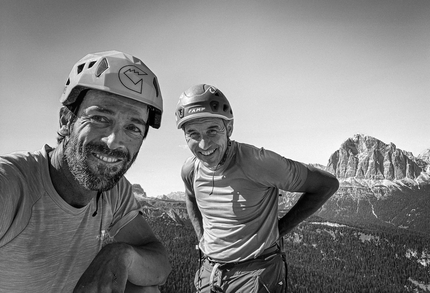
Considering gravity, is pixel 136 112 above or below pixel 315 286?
above

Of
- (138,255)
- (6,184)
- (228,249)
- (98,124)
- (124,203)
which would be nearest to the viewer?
(6,184)

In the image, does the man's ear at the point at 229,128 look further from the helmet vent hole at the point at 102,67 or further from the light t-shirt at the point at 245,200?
the helmet vent hole at the point at 102,67

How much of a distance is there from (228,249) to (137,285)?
8.35 feet

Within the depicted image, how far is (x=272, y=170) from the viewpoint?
4.46m

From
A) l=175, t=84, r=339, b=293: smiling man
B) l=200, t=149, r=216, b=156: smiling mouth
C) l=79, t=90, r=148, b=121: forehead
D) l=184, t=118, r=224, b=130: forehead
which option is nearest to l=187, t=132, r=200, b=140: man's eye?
l=175, t=84, r=339, b=293: smiling man

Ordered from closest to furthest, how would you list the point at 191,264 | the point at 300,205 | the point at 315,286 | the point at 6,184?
1. the point at 6,184
2. the point at 300,205
3. the point at 191,264
4. the point at 315,286

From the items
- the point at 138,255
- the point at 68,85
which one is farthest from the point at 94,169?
the point at 68,85

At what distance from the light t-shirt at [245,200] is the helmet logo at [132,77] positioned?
2574 millimetres

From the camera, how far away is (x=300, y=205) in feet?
17.5

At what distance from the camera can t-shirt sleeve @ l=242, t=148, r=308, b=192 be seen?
447cm

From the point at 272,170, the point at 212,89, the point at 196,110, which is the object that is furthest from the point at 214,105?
the point at 272,170

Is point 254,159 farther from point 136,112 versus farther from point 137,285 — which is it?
point 137,285

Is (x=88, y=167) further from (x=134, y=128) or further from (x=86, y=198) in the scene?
(x=134, y=128)

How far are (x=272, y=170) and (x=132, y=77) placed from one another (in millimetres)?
2816
